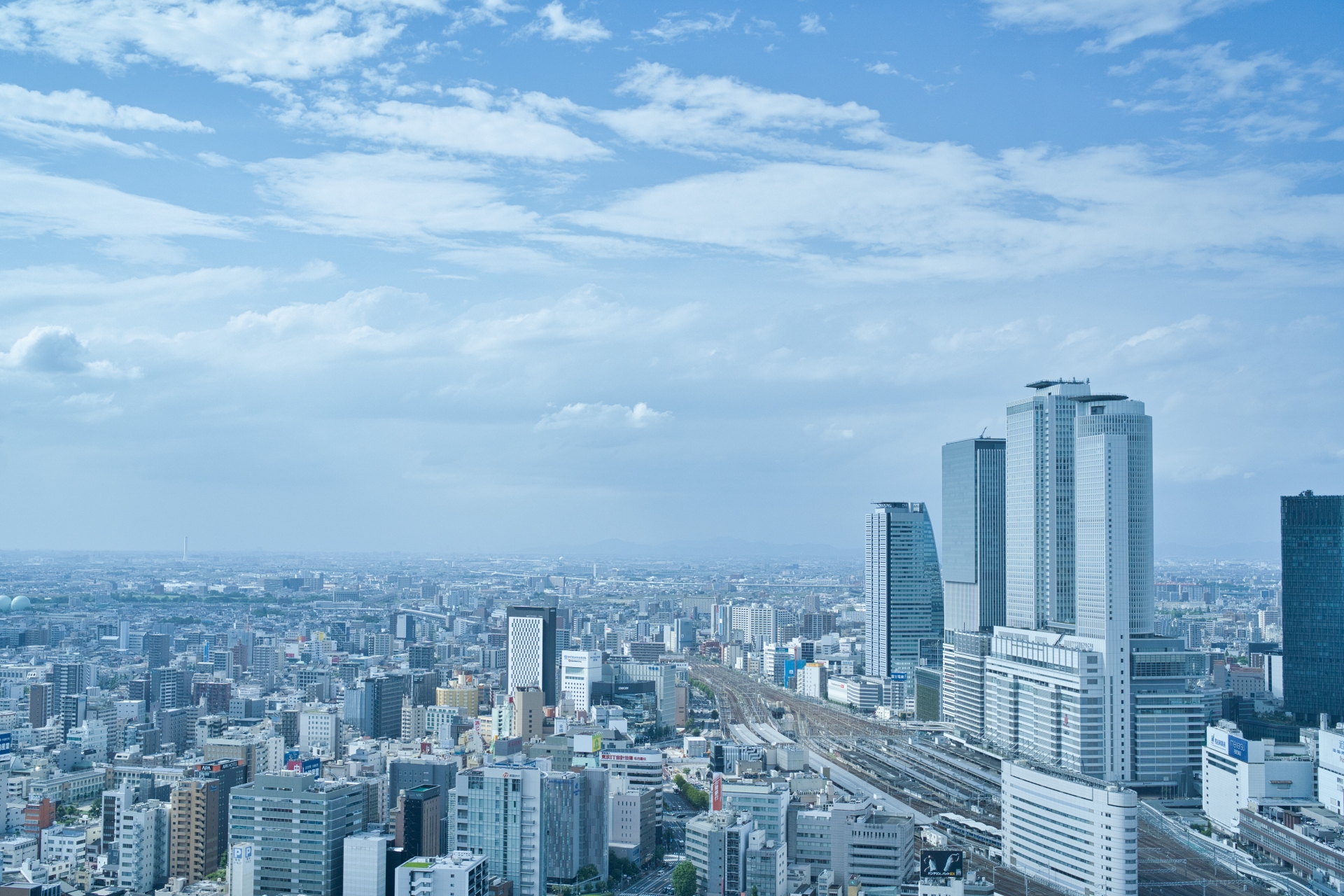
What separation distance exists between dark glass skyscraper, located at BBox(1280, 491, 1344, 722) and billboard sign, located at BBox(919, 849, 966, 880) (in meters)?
14.5

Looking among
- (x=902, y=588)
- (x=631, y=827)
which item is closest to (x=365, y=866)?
(x=631, y=827)

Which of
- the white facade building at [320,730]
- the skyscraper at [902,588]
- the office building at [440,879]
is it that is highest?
the skyscraper at [902,588]

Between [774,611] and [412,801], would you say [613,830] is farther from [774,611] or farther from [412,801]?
[774,611]

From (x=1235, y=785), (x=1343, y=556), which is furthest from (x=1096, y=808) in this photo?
(x=1343, y=556)

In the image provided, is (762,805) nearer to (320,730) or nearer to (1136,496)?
(1136,496)

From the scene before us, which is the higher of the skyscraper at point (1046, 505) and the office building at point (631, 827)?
the skyscraper at point (1046, 505)

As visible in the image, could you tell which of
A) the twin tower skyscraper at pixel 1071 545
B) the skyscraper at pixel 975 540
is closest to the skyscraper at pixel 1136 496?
the twin tower skyscraper at pixel 1071 545

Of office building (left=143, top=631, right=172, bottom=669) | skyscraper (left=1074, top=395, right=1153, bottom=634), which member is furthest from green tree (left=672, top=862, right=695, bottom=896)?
office building (left=143, top=631, right=172, bottom=669)

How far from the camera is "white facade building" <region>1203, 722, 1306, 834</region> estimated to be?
17.0 meters

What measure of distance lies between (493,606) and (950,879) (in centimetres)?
4308

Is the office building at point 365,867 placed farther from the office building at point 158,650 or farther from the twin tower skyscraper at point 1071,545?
the office building at point 158,650

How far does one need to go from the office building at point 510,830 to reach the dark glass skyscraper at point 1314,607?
1700 centimetres

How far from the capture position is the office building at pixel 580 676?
2955cm

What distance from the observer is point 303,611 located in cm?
5219
